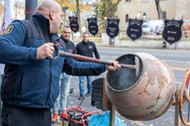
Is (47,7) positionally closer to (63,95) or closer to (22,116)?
(22,116)

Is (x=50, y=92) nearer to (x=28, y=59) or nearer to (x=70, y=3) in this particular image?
(x=28, y=59)

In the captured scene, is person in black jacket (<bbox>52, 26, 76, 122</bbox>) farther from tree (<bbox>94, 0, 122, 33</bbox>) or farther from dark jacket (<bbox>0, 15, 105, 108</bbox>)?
tree (<bbox>94, 0, 122, 33</bbox>)

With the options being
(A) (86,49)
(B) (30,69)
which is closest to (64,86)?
(A) (86,49)

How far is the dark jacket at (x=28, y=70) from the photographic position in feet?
9.48

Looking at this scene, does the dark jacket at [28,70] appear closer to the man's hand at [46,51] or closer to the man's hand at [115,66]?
the man's hand at [46,51]

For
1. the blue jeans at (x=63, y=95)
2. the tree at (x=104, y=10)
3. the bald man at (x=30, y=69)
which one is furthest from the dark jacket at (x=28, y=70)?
the tree at (x=104, y=10)

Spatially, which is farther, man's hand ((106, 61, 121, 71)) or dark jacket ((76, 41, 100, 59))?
dark jacket ((76, 41, 100, 59))

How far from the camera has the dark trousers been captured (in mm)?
3104

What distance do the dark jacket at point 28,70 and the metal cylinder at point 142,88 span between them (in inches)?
22.4

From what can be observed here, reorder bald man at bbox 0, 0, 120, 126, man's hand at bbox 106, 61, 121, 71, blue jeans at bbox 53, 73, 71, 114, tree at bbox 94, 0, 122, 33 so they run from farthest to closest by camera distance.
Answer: tree at bbox 94, 0, 122, 33 < blue jeans at bbox 53, 73, 71, 114 < man's hand at bbox 106, 61, 121, 71 < bald man at bbox 0, 0, 120, 126

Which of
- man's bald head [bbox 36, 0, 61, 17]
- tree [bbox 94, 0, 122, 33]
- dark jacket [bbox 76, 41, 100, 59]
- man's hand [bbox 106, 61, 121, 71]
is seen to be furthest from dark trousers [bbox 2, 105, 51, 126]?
tree [bbox 94, 0, 122, 33]

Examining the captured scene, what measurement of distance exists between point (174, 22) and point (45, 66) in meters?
17.8

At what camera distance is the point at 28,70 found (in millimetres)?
2996

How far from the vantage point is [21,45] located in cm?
299
